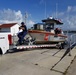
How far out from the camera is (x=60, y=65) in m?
5.86

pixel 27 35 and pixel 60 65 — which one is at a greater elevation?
pixel 27 35

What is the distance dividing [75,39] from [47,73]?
27.1ft

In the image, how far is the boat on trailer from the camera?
36.4 feet

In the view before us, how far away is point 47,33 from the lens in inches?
442

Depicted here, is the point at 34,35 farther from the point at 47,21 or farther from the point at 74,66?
the point at 74,66

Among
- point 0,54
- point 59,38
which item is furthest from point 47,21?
point 0,54

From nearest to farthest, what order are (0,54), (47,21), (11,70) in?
(11,70) < (0,54) < (47,21)

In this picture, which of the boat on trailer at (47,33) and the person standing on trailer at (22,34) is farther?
the boat on trailer at (47,33)

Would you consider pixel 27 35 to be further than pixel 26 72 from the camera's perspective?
Yes

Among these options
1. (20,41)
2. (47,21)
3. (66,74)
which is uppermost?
(47,21)

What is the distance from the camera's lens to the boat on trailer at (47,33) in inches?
436

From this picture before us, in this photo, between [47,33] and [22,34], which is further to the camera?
[47,33]

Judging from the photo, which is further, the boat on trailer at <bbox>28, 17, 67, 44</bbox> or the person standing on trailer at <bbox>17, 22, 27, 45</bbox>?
the boat on trailer at <bbox>28, 17, 67, 44</bbox>

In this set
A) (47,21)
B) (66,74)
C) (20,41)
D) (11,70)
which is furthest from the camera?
(47,21)
